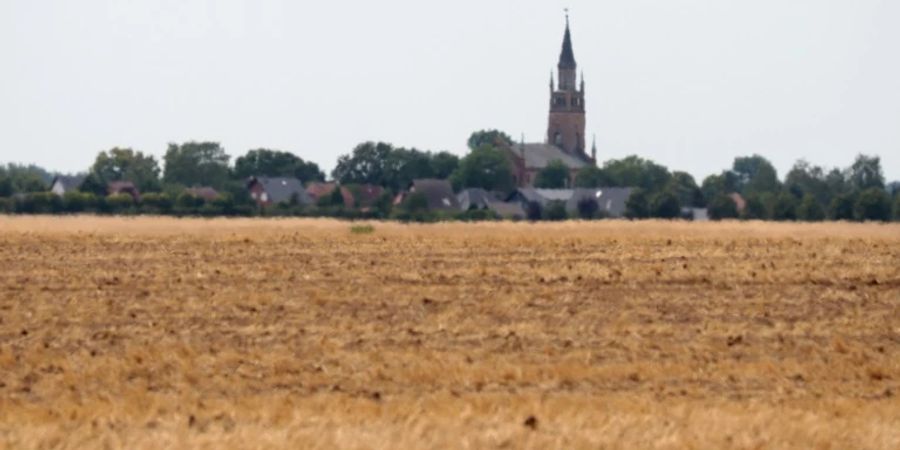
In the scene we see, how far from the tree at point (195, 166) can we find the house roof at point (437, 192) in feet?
79.4

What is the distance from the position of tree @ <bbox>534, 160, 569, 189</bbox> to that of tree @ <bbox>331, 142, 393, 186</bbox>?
26.0 m

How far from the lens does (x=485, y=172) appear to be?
16825 cm

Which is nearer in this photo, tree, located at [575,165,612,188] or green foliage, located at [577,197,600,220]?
green foliage, located at [577,197,600,220]

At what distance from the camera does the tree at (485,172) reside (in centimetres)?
16525

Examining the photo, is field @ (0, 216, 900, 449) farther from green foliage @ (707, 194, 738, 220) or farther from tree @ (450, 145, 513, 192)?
tree @ (450, 145, 513, 192)

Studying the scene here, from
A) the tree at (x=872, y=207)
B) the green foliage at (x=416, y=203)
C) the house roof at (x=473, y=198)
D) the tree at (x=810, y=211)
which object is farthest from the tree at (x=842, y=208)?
the house roof at (x=473, y=198)

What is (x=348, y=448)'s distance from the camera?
14.0 m

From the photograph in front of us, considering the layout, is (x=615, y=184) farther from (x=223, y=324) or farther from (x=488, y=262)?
(x=223, y=324)

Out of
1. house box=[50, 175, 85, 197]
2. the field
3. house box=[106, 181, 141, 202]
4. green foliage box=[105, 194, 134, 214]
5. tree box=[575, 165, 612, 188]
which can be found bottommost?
Result: the field

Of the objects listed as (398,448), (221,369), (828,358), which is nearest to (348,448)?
(398,448)

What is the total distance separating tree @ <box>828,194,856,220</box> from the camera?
106m

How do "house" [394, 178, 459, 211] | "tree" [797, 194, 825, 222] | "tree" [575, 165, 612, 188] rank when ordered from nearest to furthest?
"tree" [797, 194, 825, 222], "house" [394, 178, 459, 211], "tree" [575, 165, 612, 188]

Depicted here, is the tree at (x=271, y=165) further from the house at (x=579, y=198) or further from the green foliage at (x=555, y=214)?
the green foliage at (x=555, y=214)

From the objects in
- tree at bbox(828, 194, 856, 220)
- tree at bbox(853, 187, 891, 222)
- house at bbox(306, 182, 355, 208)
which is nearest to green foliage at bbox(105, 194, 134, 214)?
house at bbox(306, 182, 355, 208)
